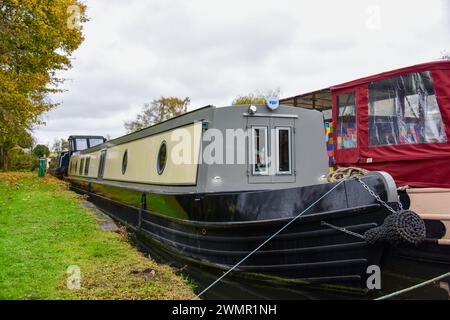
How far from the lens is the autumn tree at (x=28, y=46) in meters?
12.6

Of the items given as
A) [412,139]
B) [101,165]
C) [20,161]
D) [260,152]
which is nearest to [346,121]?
[412,139]

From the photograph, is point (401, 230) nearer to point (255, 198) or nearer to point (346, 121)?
point (255, 198)

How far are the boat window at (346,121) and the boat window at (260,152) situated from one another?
1.38m

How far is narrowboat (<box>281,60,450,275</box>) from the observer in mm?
5090

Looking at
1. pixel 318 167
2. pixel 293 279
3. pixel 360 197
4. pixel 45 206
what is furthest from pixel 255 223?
pixel 45 206

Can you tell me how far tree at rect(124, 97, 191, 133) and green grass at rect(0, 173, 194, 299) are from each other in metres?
40.3

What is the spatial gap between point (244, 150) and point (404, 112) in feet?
7.61

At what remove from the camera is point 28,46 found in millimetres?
12930

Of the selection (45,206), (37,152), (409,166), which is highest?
(37,152)

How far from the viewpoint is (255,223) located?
511 cm

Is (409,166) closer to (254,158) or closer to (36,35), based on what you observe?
(254,158)

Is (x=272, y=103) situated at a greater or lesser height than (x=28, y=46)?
lesser
